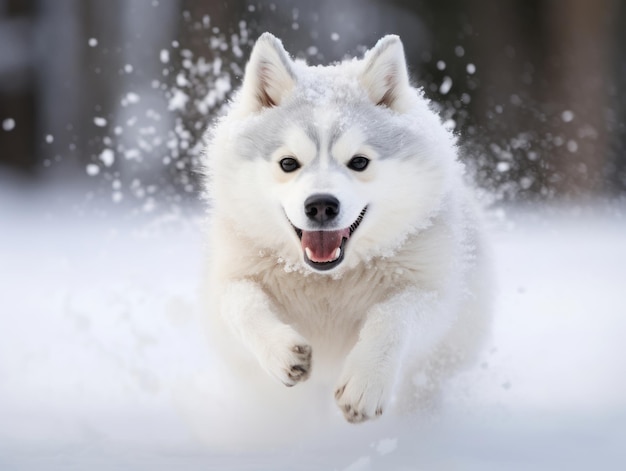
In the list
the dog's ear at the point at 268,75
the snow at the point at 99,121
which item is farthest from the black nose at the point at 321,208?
the snow at the point at 99,121

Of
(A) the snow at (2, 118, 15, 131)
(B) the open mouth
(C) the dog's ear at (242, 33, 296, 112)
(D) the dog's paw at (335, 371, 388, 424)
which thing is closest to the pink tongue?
(B) the open mouth

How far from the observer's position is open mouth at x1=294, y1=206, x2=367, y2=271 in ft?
8.82

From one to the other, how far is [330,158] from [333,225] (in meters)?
0.26

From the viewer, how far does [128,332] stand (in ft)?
13.6

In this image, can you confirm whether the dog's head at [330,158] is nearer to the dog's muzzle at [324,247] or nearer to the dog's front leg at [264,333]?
the dog's muzzle at [324,247]

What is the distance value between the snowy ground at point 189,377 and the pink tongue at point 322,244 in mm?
613

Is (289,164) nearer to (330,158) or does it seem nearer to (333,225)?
(330,158)

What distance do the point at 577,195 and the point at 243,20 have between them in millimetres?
3546

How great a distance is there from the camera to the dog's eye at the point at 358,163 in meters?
2.79

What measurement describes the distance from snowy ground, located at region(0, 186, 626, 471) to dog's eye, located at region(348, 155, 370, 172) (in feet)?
2.91

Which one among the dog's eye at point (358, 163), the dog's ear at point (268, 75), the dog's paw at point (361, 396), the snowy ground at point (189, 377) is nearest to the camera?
the dog's paw at point (361, 396)

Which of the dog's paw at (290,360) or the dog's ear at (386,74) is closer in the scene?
the dog's paw at (290,360)

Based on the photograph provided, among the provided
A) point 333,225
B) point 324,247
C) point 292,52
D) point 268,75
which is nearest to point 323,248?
point 324,247

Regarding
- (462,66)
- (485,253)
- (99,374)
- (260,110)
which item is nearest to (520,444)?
(485,253)
